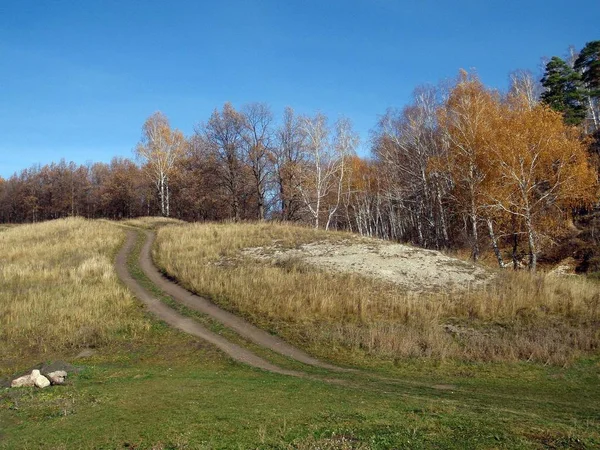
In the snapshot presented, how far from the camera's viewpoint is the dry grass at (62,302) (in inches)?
595

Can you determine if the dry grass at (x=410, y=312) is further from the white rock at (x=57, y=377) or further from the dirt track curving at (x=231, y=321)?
the white rock at (x=57, y=377)

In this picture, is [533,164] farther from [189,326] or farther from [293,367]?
[189,326]

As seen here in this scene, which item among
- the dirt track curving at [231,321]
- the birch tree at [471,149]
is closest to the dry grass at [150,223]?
the dirt track curving at [231,321]

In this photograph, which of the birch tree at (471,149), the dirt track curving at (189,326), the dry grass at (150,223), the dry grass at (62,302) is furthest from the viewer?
the dry grass at (150,223)

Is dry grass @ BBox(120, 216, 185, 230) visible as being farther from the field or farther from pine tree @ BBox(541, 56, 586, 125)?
pine tree @ BBox(541, 56, 586, 125)

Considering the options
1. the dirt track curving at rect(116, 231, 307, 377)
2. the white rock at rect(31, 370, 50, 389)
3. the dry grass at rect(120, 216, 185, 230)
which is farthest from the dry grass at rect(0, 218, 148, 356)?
the dry grass at rect(120, 216, 185, 230)

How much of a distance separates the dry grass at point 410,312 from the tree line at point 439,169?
9465 mm

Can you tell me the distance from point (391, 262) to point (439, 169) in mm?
12615

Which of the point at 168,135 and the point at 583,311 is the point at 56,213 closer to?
the point at 168,135

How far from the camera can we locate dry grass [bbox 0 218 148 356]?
15.1 m

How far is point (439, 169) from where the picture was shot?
105 feet

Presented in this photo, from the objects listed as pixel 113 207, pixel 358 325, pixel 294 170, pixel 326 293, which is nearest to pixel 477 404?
pixel 358 325

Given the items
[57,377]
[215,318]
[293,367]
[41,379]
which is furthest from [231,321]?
[41,379]

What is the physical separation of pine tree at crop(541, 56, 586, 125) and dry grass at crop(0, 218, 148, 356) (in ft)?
126
